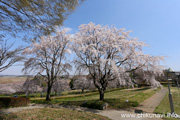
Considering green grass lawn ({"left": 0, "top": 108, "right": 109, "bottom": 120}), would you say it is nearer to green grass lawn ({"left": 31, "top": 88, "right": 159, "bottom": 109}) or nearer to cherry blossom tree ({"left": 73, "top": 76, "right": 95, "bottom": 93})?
green grass lawn ({"left": 31, "top": 88, "right": 159, "bottom": 109})

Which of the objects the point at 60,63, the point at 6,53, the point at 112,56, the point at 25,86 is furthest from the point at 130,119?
the point at 25,86

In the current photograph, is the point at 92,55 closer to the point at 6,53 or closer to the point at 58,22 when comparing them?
the point at 58,22

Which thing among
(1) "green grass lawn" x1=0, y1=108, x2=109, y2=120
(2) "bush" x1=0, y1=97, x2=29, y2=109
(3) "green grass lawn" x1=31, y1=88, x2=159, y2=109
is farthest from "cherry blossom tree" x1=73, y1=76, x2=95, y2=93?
(1) "green grass lawn" x1=0, y1=108, x2=109, y2=120

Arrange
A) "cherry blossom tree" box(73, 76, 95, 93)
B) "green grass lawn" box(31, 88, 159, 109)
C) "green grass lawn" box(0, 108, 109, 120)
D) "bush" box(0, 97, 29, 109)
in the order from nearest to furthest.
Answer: "green grass lawn" box(0, 108, 109, 120) → "bush" box(0, 97, 29, 109) → "green grass lawn" box(31, 88, 159, 109) → "cherry blossom tree" box(73, 76, 95, 93)

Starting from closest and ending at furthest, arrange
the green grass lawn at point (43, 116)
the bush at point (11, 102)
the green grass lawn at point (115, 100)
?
the green grass lawn at point (43, 116), the bush at point (11, 102), the green grass lawn at point (115, 100)

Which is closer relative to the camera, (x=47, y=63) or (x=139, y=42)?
(x=139, y=42)

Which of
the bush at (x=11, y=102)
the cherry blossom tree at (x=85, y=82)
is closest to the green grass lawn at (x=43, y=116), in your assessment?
the bush at (x=11, y=102)

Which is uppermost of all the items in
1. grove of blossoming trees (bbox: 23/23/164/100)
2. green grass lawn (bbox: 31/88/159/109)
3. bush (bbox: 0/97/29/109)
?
grove of blossoming trees (bbox: 23/23/164/100)

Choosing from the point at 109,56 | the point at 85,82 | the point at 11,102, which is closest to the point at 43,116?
the point at 11,102

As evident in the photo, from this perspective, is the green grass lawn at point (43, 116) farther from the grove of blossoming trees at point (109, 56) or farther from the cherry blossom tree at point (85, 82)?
the cherry blossom tree at point (85, 82)

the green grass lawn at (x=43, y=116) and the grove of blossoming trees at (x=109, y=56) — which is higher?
the grove of blossoming trees at (x=109, y=56)

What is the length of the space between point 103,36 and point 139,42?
13.8 ft

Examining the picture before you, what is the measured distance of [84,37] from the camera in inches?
444

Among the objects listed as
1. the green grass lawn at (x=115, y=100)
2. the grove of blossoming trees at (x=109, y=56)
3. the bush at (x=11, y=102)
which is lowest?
the green grass lawn at (x=115, y=100)
